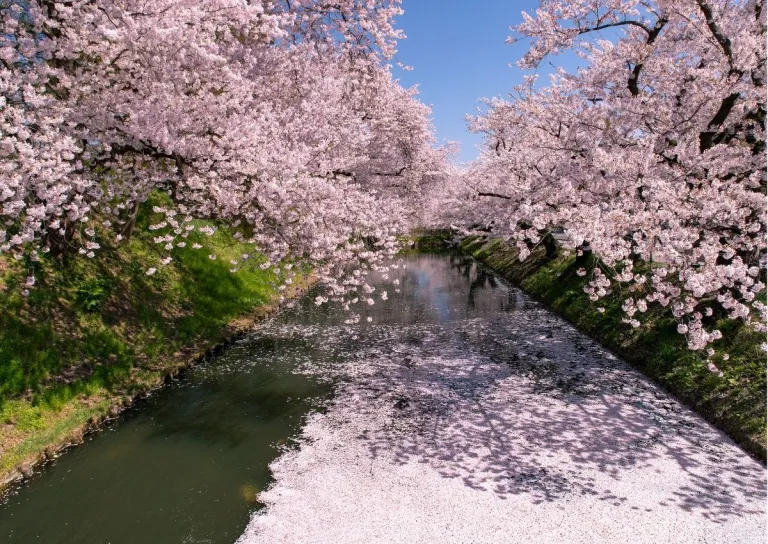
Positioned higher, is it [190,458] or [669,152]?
[669,152]

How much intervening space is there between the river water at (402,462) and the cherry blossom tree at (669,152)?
10.0ft

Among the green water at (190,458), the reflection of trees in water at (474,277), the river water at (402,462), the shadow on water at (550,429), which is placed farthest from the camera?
the reflection of trees in water at (474,277)

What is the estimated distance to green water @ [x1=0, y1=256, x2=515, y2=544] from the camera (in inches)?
323

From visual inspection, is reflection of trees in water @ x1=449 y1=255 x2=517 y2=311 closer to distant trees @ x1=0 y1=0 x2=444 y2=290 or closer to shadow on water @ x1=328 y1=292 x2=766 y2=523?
shadow on water @ x1=328 y1=292 x2=766 y2=523

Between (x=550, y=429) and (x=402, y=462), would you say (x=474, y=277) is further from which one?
(x=402, y=462)

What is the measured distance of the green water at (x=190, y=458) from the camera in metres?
8.20

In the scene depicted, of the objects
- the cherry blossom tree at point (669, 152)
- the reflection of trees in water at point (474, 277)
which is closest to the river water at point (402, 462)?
the cherry blossom tree at point (669, 152)

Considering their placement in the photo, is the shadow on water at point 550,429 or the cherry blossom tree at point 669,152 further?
the cherry blossom tree at point 669,152

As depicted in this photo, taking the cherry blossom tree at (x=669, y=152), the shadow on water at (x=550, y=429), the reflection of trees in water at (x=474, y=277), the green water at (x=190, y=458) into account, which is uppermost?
the cherry blossom tree at (x=669, y=152)

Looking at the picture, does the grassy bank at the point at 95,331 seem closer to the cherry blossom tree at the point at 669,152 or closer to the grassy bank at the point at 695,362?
the cherry blossom tree at the point at 669,152

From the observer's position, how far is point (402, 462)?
32.6 feet

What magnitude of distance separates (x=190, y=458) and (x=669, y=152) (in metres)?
15.4

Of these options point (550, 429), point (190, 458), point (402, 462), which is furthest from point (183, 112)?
point (550, 429)

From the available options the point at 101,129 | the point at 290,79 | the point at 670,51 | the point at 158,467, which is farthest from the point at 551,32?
the point at 158,467
